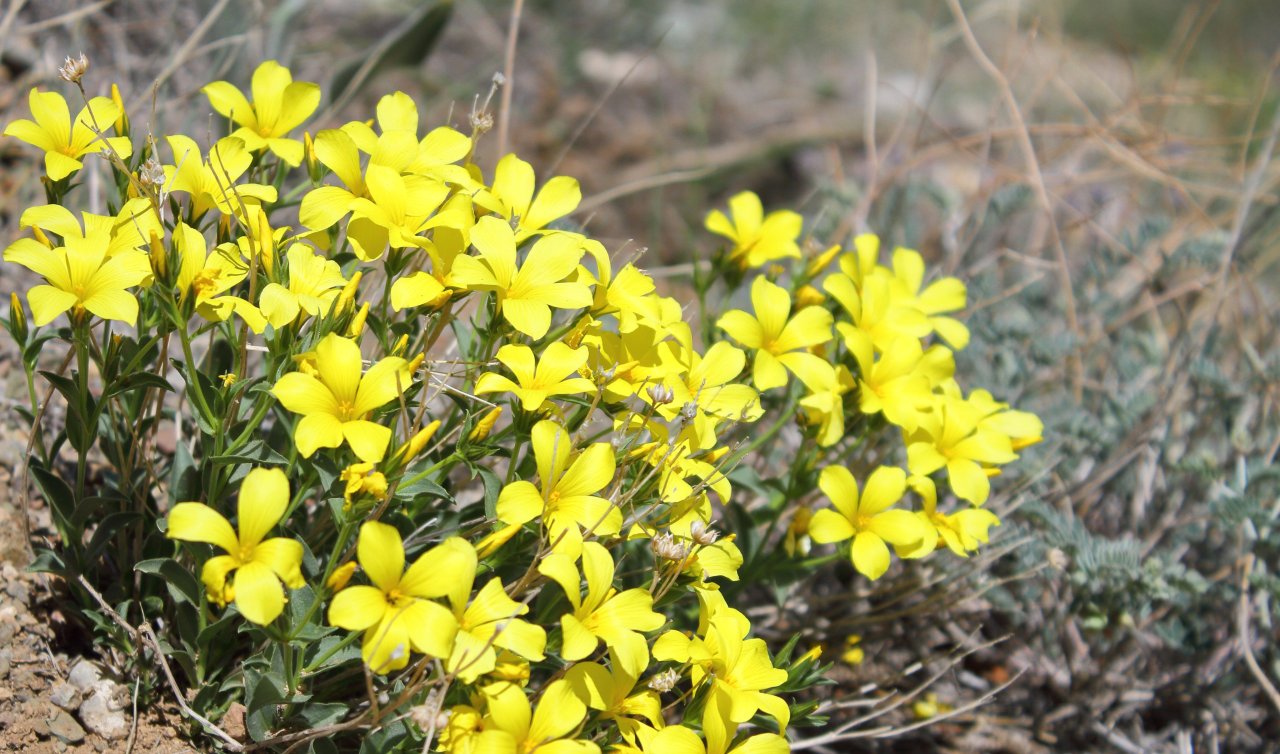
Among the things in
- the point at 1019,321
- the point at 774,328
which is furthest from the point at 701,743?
the point at 1019,321

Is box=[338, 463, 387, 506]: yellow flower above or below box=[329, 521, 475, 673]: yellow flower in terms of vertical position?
above

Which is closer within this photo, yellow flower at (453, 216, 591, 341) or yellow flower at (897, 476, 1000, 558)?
yellow flower at (453, 216, 591, 341)

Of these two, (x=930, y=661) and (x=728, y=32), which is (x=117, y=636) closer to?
(x=930, y=661)

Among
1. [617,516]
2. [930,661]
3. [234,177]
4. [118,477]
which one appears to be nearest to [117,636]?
[118,477]

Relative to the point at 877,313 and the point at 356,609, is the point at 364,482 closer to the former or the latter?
the point at 356,609

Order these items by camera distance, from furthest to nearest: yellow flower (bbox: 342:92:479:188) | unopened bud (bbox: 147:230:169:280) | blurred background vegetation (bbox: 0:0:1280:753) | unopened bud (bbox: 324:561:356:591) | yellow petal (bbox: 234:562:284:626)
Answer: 1. blurred background vegetation (bbox: 0:0:1280:753)
2. yellow flower (bbox: 342:92:479:188)
3. unopened bud (bbox: 147:230:169:280)
4. unopened bud (bbox: 324:561:356:591)
5. yellow petal (bbox: 234:562:284:626)

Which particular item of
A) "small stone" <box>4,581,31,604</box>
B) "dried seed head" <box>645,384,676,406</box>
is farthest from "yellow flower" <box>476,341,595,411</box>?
"small stone" <box>4,581,31,604</box>

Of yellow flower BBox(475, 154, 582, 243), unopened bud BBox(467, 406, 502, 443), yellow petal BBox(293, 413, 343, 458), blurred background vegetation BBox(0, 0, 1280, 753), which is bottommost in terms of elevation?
blurred background vegetation BBox(0, 0, 1280, 753)

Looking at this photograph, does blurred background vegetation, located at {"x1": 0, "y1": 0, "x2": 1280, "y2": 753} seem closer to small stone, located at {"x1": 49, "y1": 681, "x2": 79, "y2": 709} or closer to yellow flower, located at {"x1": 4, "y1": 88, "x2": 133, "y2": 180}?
yellow flower, located at {"x1": 4, "y1": 88, "x2": 133, "y2": 180}
